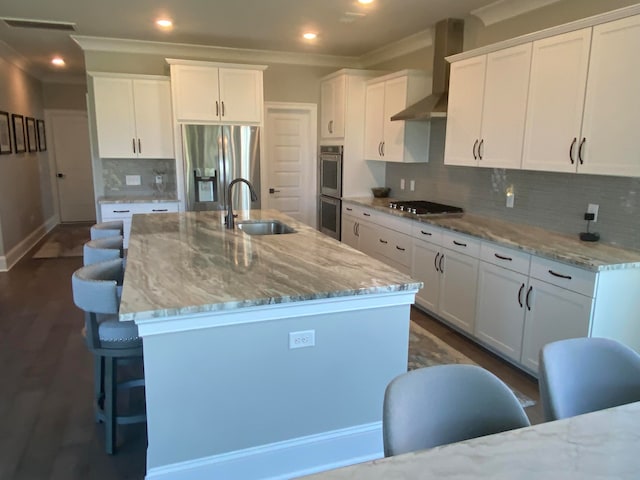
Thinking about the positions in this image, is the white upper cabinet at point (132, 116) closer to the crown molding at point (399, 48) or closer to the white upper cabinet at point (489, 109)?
the crown molding at point (399, 48)

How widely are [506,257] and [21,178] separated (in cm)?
696

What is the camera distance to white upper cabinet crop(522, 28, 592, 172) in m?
2.99

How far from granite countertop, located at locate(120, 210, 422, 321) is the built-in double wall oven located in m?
2.64

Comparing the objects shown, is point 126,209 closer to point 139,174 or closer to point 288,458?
point 139,174

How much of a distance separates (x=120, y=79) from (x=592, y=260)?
5.26 metres

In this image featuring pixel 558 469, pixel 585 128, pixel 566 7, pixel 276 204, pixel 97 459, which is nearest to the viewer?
pixel 558 469

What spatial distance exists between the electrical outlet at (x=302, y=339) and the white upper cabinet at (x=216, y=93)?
13.4ft

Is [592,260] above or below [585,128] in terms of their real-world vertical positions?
below

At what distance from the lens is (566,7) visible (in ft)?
11.3

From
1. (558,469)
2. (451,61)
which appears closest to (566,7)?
(451,61)

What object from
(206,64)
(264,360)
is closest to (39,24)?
(206,64)

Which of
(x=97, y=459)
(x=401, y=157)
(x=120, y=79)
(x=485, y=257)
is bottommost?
(x=97, y=459)

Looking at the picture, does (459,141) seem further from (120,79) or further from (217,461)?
(120,79)

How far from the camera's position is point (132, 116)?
559 cm
